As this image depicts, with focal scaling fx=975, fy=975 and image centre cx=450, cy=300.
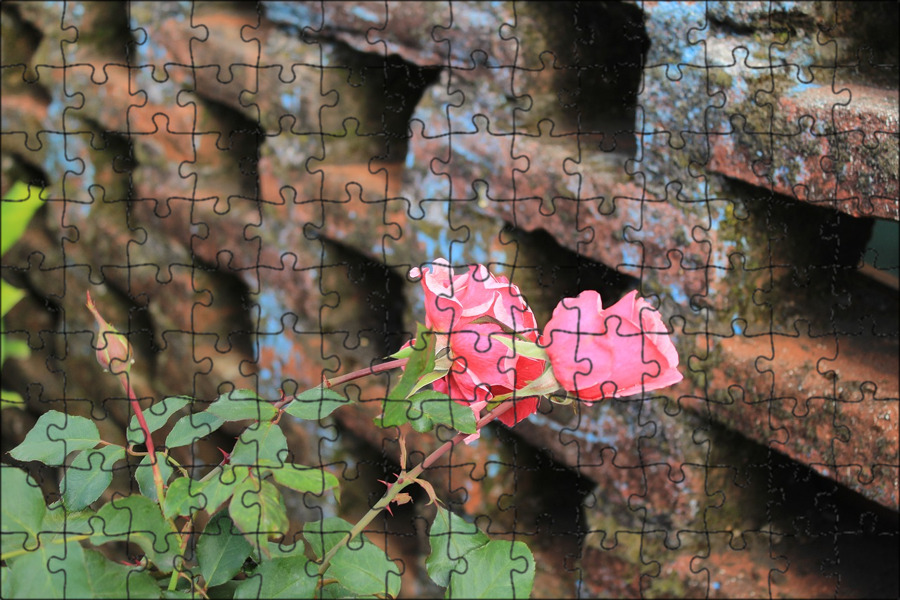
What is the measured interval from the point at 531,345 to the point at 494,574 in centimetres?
12

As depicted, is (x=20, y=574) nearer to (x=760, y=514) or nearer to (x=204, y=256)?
(x=760, y=514)

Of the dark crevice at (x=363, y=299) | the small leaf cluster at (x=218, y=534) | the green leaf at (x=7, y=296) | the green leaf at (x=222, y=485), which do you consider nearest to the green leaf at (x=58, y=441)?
the small leaf cluster at (x=218, y=534)

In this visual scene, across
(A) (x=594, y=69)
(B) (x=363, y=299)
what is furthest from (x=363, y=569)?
(B) (x=363, y=299)

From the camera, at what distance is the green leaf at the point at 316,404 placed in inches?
20.7

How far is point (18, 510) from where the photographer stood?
471 mm

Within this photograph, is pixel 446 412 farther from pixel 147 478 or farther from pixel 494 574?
pixel 147 478

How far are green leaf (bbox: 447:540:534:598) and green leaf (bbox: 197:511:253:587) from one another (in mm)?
117

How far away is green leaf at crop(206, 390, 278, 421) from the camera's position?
0.52 m

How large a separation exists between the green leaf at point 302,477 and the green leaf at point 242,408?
0.12 feet

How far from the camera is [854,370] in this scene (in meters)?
0.97

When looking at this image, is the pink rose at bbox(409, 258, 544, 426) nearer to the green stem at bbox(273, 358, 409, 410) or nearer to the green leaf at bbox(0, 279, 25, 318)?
the green stem at bbox(273, 358, 409, 410)

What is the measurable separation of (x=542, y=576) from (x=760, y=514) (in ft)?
0.93
